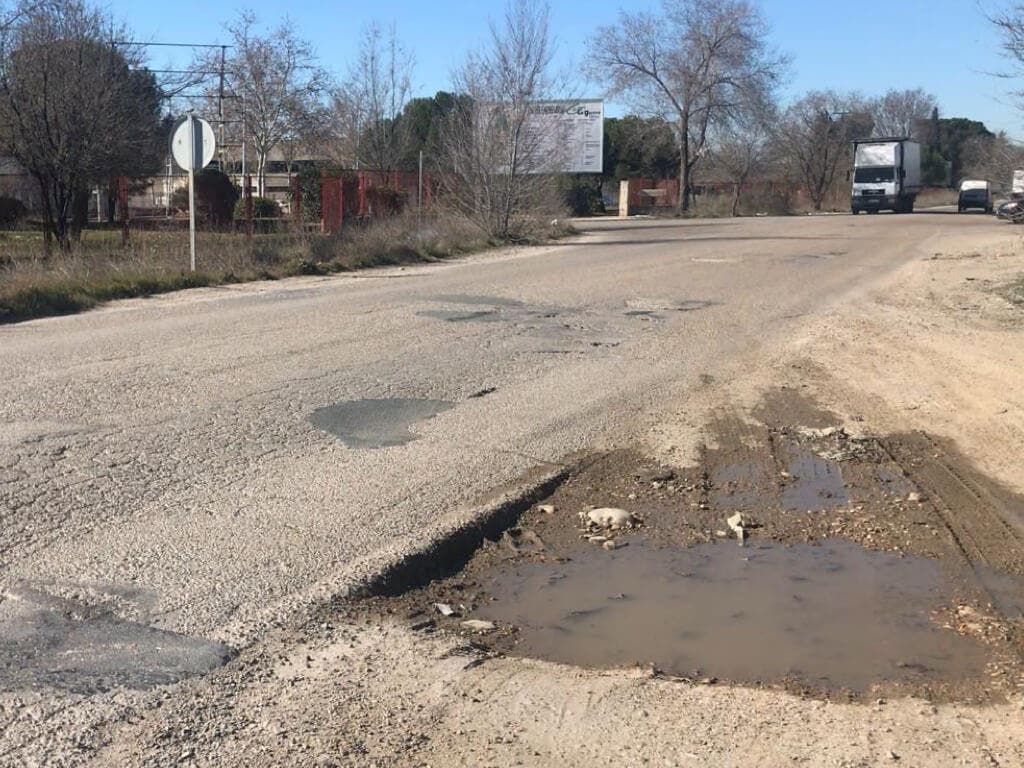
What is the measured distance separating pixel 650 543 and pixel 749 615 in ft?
3.01

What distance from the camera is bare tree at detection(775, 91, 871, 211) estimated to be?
232ft

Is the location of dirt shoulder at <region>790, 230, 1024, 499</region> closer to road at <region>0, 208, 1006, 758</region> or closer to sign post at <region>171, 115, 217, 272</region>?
road at <region>0, 208, 1006, 758</region>

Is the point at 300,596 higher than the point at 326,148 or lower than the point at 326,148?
lower

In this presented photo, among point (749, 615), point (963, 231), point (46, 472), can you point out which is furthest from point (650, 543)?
point (963, 231)

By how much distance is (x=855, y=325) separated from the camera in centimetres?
1275

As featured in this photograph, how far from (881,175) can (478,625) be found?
53.8 m

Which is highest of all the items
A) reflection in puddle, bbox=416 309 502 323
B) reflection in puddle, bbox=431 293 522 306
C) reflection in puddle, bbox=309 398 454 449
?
reflection in puddle, bbox=431 293 522 306

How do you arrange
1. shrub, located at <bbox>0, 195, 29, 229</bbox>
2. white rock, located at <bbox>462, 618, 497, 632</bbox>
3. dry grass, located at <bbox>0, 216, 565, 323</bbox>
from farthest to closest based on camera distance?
shrub, located at <bbox>0, 195, 29, 229</bbox>
dry grass, located at <bbox>0, 216, 565, 323</bbox>
white rock, located at <bbox>462, 618, 497, 632</bbox>

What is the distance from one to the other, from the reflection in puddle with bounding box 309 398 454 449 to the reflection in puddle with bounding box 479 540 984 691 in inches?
86.9

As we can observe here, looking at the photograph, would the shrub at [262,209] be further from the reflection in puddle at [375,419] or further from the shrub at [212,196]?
the reflection in puddle at [375,419]

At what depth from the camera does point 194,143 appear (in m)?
15.8

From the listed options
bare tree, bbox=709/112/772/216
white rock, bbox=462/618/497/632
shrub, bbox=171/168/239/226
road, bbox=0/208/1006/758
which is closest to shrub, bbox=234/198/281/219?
shrub, bbox=171/168/239/226

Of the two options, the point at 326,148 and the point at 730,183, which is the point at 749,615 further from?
the point at 730,183

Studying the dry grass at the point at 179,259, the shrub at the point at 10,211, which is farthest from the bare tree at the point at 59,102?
the shrub at the point at 10,211
